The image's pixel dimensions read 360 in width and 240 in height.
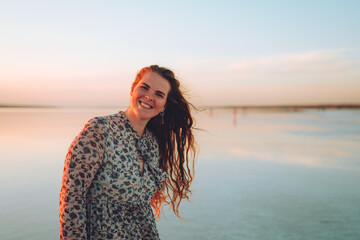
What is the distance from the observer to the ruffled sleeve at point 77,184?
1.82 metres

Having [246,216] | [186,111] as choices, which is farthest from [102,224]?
[246,216]

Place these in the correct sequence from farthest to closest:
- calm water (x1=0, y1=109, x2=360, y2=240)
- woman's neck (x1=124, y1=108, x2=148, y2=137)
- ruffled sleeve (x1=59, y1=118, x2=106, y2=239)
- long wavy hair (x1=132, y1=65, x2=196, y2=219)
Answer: calm water (x1=0, y1=109, x2=360, y2=240)
long wavy hair (x1=132, y1=65, x2=196, y2=219)
woman's neck (x1=124, y1=108, x2=148, y2=137)
ruffled sleeve (x1=59, y1=118, x2=106, y2=239)

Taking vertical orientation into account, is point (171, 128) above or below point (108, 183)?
above

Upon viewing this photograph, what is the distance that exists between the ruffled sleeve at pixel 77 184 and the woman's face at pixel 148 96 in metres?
0.53

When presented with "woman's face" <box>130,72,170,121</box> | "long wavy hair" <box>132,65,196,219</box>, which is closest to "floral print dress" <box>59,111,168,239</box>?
"woman's face" <box>130,72,170,121</box>

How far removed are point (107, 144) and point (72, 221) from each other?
47cm

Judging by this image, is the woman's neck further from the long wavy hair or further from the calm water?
the calm water

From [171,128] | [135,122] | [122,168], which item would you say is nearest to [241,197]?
[171,128]

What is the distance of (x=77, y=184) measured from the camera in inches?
71.9

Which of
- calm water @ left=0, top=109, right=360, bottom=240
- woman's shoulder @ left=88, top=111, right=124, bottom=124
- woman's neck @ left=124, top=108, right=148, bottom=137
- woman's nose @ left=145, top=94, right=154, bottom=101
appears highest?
woman's nose @ left=145, top=94, right=154, bottom=101

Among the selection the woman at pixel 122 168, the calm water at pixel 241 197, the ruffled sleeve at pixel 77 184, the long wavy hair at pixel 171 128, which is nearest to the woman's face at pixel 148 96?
the woman at pixel 122 168

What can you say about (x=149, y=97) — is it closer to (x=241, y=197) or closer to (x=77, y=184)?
(x=77, y=184)

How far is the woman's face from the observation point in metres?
2.34

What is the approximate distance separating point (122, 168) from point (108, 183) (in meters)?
0.12
